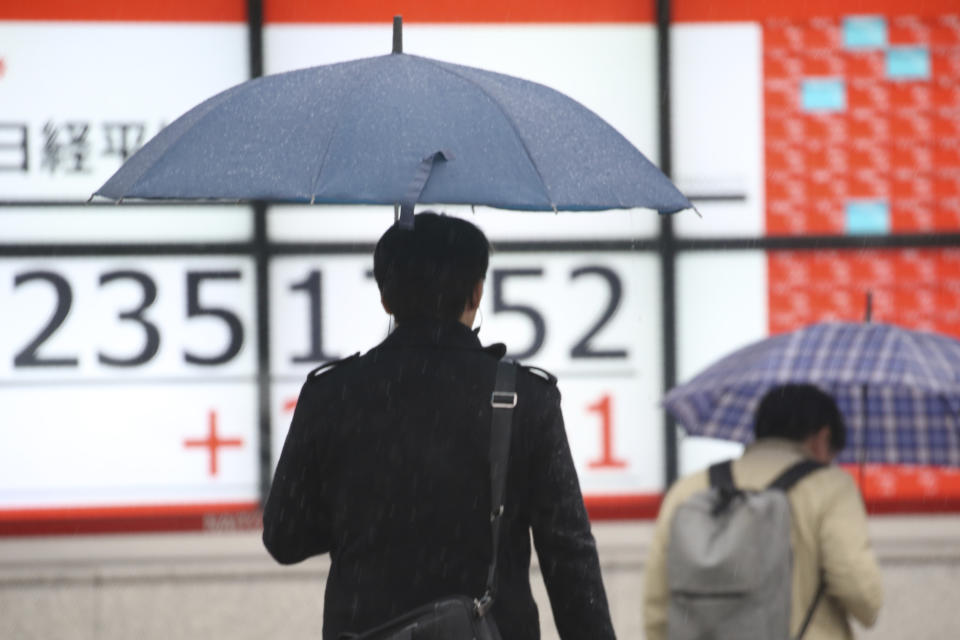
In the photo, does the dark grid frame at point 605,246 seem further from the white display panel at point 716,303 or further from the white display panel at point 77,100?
the white display panel at point 77,100

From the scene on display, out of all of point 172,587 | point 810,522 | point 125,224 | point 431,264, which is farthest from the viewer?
point 125,224

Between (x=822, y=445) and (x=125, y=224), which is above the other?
(x=125, y=224)

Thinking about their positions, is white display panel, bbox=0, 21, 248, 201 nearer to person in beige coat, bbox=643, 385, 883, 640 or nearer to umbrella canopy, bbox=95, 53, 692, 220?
person in beige coat, bbox=643, 385, 883, 640

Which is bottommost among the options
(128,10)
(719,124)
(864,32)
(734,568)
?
(734,568)

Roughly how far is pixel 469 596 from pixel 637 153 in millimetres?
1160

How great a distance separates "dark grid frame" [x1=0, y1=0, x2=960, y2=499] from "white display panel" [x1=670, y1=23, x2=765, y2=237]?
0.04 metres

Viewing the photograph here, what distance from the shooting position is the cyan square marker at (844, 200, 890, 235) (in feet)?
23.7

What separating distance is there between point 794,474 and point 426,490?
1.82 meters

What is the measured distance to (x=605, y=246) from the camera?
714 cm

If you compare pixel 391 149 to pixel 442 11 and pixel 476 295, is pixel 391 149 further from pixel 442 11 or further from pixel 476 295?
pixel 442 11

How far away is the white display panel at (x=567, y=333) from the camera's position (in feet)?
23.2

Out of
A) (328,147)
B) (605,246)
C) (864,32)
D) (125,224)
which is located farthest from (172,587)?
(328,147)

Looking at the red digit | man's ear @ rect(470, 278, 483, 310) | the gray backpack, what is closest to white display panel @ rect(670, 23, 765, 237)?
the red digit

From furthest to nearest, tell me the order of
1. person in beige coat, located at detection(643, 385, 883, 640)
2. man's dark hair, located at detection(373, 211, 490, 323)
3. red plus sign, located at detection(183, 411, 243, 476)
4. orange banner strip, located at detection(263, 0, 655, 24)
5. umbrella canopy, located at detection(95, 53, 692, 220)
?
orange banner strip, located at detection(263, 0, 655, 24), red plus sign, located at detection(183, 411, 243, 476), person in beige coat, located at detection(643, 385, 883, 640), umbrella canopy, located at detection(95, 53, 692, 220), man's dark hair, located at detection(373, 211, 490, 323)
